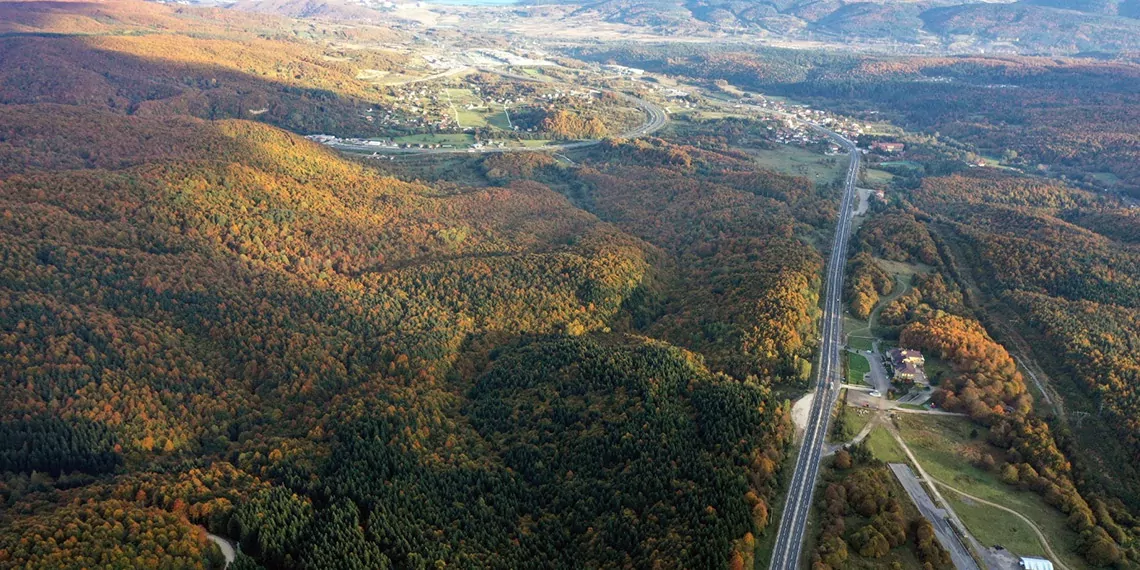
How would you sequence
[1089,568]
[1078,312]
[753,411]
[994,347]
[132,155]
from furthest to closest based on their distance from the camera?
[132,155] < [1078,312] < [994,347] < [753,411] < [1089,568]

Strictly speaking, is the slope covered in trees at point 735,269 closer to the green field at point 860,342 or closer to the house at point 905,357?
the green field at point 860,342

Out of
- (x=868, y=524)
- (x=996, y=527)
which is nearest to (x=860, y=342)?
(x=996, y=527)

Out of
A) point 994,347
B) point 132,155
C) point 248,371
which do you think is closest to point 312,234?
point 248,371

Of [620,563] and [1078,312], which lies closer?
[620,563]

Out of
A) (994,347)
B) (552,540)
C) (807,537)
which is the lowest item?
(552,540)

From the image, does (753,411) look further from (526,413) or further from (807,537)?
(526,413)

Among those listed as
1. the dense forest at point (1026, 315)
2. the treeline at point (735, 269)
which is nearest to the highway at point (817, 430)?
the treeline at point (735, 269)
